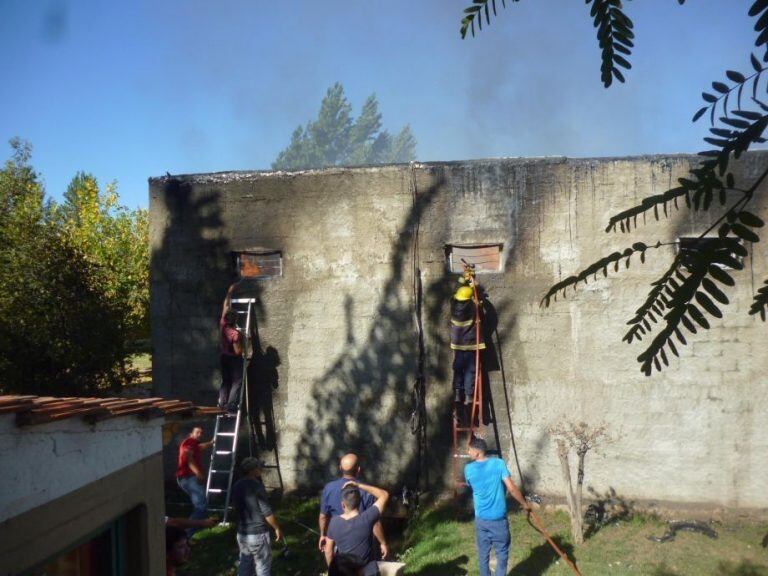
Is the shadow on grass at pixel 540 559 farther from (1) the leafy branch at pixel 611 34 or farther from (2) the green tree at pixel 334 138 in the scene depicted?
(2) the green tree at pixel 334 138

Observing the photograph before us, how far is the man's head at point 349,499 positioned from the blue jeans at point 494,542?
147 centimetres

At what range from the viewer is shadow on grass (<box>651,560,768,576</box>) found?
6816 millimetres

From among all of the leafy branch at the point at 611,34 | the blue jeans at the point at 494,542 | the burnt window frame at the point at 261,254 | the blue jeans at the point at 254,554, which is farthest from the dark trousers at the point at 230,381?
the leafy branch at the point at 611,34

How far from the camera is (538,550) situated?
7.45 m

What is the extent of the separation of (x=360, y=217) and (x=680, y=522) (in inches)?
222

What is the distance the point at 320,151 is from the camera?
213 ft

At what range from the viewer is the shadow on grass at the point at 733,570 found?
6.82m

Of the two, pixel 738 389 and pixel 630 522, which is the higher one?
pixel 738 389

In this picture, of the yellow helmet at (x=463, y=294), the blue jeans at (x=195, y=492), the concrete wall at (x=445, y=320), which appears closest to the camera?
the blue jeans at (x=195, y=492)

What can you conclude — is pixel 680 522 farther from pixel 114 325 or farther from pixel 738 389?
pixel 114 325

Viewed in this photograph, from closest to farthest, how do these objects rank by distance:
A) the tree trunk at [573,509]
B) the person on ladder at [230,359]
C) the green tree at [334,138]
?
the tree trunk at [573,509], the person on ladder at [230,359], the green tree at [334,138]

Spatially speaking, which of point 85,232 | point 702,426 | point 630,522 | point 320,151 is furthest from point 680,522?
Answer: point 320,151

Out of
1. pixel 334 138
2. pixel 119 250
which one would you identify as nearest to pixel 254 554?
pixel 119 250

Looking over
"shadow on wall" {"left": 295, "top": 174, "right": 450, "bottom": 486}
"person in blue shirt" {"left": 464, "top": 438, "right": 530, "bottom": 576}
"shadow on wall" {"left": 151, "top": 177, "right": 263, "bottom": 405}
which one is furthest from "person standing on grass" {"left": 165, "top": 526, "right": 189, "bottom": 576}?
"shadow on wall" {"left": 151, "top": 177, "right": 263, "bottom": 405}
